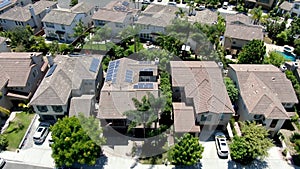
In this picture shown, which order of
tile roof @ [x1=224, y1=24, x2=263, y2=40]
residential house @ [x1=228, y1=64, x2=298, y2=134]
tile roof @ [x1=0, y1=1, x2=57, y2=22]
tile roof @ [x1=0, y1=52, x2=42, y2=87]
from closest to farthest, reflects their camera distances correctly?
residential house @ [x1=228, y1=64, x2=298, y2=134] < tile roof @ [x1=0, y1=52, x2=42, y2=87] < tile roof @ [x1=224, y1=24, x2=263, y2=40] < tile roof @ [x1=0, y1=1, x2=57, y2=22]

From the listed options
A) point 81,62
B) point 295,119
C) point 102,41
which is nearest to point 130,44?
point 102,41

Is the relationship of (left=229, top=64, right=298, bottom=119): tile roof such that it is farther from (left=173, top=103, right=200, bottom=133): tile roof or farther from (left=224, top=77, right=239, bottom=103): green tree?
(left=173, top=103, right=200, bottom=133): tile roof

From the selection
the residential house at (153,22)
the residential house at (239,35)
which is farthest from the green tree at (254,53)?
the residential house at (153,22)

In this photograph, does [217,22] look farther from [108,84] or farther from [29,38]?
[29,38]

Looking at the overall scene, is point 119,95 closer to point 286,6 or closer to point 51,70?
point 51,70

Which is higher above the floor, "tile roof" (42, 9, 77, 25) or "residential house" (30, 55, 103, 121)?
"tile roof" (42, 9, 77, 25)

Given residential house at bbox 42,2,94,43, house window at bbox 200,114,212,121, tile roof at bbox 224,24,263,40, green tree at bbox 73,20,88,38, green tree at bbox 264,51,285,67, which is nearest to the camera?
house window at bbox 200,114,212,121

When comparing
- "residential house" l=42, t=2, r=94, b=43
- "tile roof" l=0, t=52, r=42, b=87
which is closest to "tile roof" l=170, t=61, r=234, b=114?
"tile roof" l=0, t=52, r=42, b=87

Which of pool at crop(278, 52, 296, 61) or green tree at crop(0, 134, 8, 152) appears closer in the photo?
green tree at crop(0, 134, 8, 152)

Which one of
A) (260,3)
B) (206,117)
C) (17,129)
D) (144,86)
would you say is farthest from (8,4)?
(260,3)
